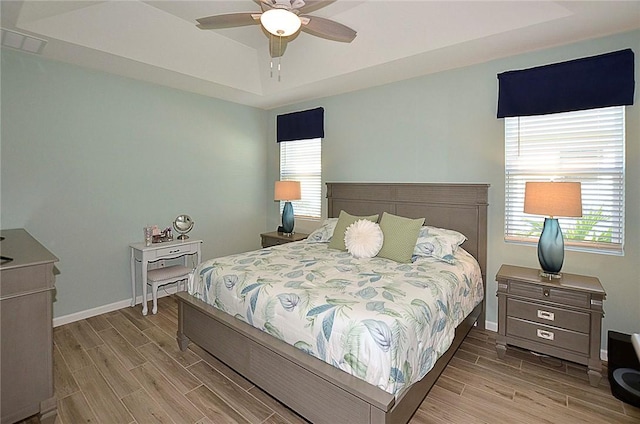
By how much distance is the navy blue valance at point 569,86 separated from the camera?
245cm

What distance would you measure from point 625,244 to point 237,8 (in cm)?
382

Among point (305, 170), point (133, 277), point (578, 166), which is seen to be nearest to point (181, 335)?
point (133, 277)

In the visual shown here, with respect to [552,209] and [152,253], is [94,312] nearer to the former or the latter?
[152,253]

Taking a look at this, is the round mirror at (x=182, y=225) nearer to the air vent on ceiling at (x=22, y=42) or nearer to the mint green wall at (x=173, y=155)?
the mint green wall at (x=173, y=155)

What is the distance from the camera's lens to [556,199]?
241cm

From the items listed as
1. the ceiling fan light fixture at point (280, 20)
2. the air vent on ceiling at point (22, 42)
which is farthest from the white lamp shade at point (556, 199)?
the air vent on ceiling at point (22, 42)

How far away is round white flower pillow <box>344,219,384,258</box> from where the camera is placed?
297 centimetres

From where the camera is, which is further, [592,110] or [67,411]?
[592,110]

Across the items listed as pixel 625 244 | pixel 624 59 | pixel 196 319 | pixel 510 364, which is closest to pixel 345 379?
pixel 196 319

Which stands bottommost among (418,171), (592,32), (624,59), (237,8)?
(418,171)

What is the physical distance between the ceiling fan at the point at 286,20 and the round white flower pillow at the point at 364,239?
1.62 metres

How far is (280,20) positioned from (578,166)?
263 cm

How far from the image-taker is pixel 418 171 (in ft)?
11.8

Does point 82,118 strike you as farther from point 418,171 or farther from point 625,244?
point 625,244
